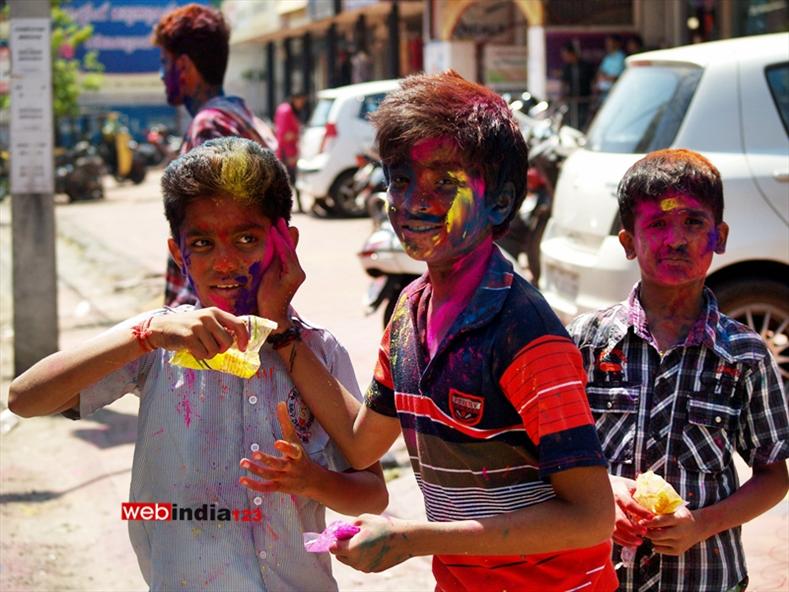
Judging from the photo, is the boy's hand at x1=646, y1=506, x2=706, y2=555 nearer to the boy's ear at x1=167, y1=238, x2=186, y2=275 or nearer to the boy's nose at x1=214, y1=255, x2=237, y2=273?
the boy's nose at x1=214, y1=255, x2=237, y2=273

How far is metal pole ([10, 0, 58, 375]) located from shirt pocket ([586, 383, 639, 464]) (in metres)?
5.97

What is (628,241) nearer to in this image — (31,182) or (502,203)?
(502,203)

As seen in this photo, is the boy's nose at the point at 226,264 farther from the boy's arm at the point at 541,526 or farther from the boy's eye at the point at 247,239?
the boy's arm at the point at 541,526

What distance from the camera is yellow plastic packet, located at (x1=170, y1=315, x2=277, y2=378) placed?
7.18 feet

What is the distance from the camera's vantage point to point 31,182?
7.95 metres

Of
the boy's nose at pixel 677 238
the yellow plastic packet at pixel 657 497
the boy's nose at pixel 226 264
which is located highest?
the boy's nose at pixel 677 238

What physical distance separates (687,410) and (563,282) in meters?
4.28

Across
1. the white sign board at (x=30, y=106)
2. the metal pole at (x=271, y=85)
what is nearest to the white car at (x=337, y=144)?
the white sign board at (x=30, y=106)

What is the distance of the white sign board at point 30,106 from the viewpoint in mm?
7910

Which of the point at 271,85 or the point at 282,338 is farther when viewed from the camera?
the point at 271,85

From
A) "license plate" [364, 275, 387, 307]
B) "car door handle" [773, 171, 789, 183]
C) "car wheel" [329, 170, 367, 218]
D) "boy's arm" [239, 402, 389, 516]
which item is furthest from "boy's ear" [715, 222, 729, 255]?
"car wheel" [329, 170, 367, 218]

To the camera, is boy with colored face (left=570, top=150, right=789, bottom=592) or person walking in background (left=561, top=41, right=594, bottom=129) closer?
boy with colored face (left=570, top=150, right=789, bottom=592)

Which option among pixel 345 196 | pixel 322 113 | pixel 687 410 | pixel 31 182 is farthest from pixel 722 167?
pixel 322 113

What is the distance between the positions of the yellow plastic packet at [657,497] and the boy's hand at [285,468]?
63cm
